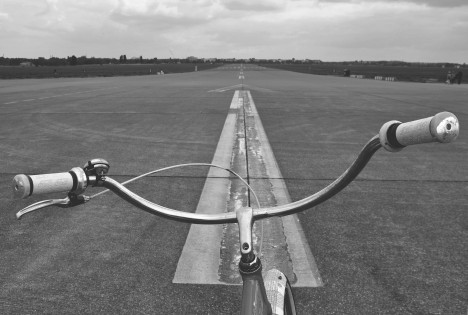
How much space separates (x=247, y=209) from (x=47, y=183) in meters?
0.66

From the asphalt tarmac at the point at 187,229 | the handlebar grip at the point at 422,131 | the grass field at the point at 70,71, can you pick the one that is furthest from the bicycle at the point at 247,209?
the grass field at the point at 70,71

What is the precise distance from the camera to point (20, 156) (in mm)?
6848

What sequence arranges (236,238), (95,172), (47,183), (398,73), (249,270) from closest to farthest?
(47,183), (95,172), (249,270), (236,238), (398,73)

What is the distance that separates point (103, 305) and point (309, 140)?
6.35m

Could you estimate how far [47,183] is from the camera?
1.20 meters

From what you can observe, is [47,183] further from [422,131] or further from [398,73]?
[398,73]

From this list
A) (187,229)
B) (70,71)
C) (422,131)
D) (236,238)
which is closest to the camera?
(422,131)

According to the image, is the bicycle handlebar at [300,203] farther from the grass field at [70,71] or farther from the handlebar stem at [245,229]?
the grass field at [70,71]

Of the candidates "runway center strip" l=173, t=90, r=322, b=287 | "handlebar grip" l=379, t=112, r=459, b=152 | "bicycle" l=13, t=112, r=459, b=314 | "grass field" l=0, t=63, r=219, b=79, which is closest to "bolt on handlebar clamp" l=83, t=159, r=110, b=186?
"bicycle" l=13, t=112, r=459, b=314

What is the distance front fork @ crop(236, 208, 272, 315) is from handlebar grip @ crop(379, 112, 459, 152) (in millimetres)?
535

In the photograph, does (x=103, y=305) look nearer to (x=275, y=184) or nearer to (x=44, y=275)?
(x=44, y=275)

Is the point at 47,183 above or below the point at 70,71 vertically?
below

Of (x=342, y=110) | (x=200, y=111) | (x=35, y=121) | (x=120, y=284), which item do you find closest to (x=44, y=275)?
(x=120, y=284)

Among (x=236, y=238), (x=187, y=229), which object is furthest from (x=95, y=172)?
(x=187, y=229)
